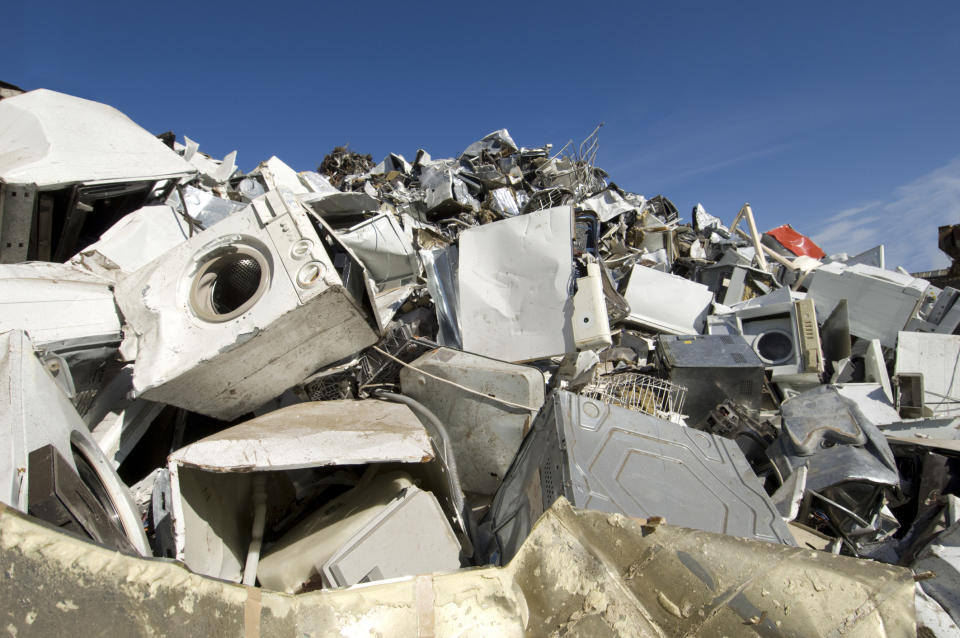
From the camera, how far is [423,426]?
8.57 feet

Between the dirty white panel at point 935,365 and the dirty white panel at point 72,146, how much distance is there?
6.83 m

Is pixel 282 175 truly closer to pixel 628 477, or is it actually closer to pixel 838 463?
pixel 628 477

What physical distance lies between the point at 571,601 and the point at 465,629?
24 centimetres

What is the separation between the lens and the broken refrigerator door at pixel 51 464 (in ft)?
4.67

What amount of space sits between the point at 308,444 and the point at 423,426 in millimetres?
767

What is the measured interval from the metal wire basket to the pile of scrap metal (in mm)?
37

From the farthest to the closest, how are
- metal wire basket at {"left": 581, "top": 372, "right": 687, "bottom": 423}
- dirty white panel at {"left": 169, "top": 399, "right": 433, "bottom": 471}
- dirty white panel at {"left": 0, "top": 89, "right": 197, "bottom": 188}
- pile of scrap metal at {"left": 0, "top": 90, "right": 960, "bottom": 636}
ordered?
metal wire basket at {"left": 581, "top": 372, "right": 687, "bottom": 423} → dirty white panel at {"left": 0, "top": 89, "right": 197, "bottom": 188} → dirty white panel at {"left": 169, "top": 399, "right": 433, "bottom": 471} → pile of scrap metal at {"left": 0, "top": 90, "right": 960, "bottom": 636}

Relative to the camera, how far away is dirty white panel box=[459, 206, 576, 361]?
3.49m

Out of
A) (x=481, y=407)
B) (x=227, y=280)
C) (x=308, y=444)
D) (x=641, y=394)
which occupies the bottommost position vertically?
(x=641, y=394)

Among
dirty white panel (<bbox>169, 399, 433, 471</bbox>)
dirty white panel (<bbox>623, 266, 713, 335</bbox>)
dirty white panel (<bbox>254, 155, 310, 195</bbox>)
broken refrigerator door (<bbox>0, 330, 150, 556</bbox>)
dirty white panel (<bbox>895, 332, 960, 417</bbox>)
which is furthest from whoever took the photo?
dirty white panel (<bbox>254, 155, 310, 195</bbox>)

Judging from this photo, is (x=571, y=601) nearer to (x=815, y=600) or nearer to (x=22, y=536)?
(x=815, y=600)

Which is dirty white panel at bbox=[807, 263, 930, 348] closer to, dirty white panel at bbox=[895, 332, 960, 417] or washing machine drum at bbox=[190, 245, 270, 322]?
dirty white panel at bbox=[895, 332, 960, 417]

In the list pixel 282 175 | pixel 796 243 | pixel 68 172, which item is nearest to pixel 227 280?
pixel 68 172

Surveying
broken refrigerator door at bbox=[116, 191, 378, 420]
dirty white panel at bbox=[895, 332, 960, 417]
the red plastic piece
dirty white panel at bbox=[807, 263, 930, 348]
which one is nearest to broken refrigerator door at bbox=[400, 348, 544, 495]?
broken refrigerator door at bbox=[116, 191, 378, 420]
